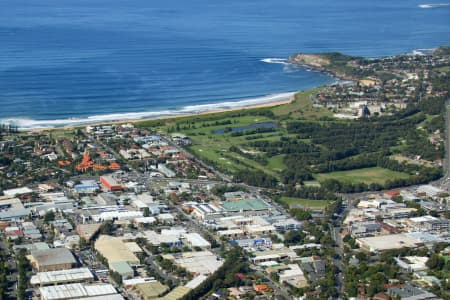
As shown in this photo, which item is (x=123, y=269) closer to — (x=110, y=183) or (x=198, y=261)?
(x=198, y=261)

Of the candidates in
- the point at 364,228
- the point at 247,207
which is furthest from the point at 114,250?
the point at 364,228

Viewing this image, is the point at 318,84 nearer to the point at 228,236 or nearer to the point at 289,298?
the point at 228,236

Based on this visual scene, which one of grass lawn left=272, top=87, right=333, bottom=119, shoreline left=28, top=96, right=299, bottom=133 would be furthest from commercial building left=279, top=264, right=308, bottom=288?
grass lawn left=272, top=87, right=333, bottom=119

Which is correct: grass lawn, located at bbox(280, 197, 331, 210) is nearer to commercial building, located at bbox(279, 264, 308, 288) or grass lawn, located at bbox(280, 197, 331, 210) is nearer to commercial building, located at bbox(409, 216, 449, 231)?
commercial building, located at bbox(409, 216, 449, 231)

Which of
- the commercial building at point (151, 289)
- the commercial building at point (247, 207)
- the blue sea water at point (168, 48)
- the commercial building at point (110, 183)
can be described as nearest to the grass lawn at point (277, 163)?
the commercial building at point (247, 207)

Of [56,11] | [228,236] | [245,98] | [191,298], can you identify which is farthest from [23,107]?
[56,11]

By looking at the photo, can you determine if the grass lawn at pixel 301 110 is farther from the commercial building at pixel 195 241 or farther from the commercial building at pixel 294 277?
the commercial building at pixel 294 277
